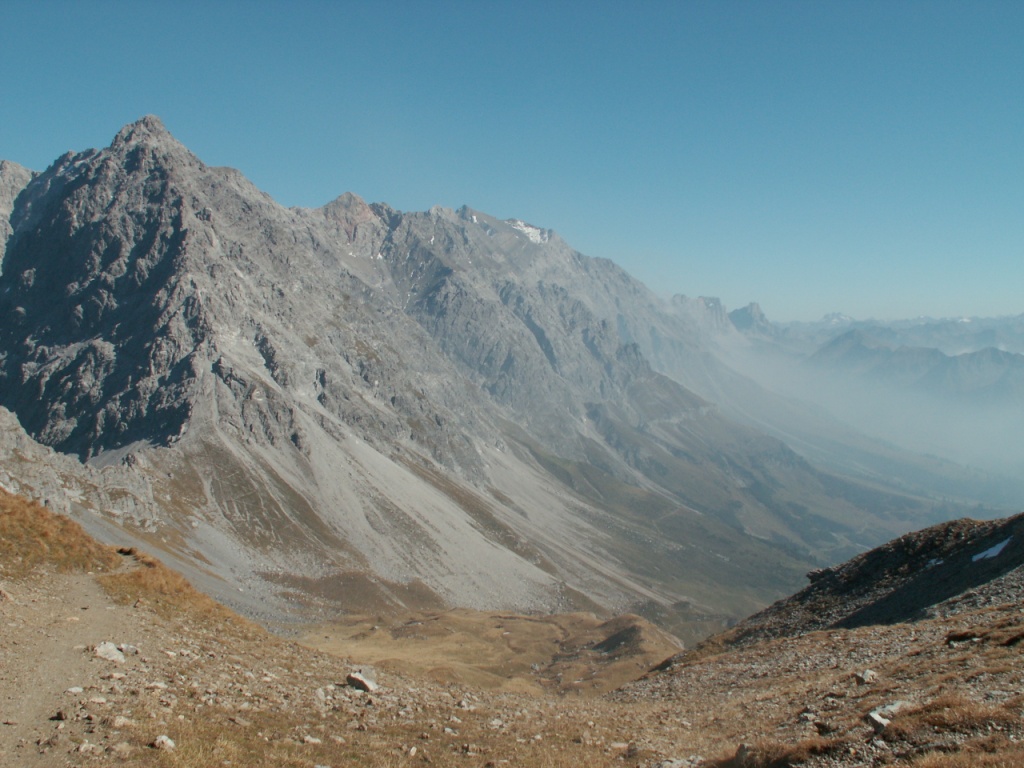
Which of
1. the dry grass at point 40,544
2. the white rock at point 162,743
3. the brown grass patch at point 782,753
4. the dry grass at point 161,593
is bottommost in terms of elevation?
the dry grass at point 161,593

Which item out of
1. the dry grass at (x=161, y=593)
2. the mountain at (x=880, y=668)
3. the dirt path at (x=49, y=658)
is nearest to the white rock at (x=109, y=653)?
the dirt path at (x=49, y=658)

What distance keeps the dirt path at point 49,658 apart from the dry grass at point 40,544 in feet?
4.18

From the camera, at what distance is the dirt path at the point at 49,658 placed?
59.1ft

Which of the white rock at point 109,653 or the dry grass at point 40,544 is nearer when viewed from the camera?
the white rock at point 109,653

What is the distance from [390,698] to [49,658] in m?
14.6

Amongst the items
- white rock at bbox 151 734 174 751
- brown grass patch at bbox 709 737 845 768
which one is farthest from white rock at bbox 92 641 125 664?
brown grass patch at bbox 709 737 845 768

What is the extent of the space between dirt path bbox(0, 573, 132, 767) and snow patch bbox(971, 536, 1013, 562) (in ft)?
217

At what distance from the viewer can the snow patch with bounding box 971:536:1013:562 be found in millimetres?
53438

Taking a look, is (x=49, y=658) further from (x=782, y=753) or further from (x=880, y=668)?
(x=880, y=668)

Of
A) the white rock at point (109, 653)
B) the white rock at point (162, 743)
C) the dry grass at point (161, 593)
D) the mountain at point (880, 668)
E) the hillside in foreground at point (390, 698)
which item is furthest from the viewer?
the dry grass at point (161, 593)

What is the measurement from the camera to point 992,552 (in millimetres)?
54125

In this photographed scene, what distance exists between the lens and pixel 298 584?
175750 millimetres

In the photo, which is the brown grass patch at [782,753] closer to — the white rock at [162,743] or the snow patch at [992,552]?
the white rock at [162,743]

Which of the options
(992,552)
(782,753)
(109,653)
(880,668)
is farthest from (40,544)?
(992,552)
